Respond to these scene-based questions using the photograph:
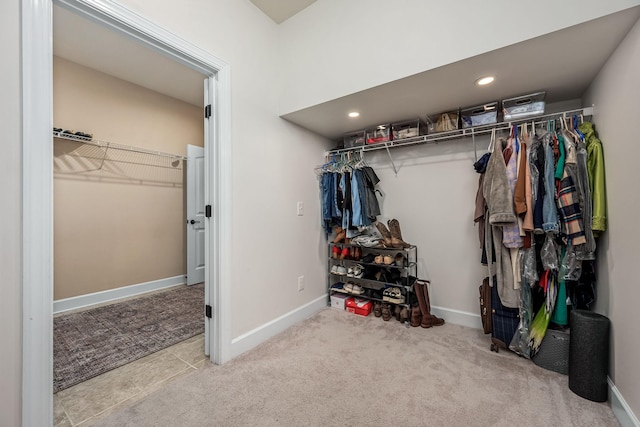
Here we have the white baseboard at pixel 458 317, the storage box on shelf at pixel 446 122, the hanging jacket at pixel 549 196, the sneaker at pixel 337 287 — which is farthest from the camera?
the sneaker at pixel 337 287

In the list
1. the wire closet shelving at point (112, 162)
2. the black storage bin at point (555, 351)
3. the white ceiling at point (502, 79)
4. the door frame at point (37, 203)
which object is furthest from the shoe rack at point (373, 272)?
the wire closet shelving at point (112, 162)

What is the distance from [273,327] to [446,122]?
92.5 inches

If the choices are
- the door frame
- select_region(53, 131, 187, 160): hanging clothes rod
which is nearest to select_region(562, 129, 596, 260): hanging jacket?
the door frame

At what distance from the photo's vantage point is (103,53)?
2.69 m

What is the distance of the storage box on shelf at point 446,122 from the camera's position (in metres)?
2.26

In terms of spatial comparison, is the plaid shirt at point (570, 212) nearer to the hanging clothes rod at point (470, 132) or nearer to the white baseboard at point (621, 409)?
the hanging clothes rod at point (470, 132)

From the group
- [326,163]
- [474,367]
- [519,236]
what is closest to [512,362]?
[474,367]

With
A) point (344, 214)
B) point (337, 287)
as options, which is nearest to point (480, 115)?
point (344, 214)

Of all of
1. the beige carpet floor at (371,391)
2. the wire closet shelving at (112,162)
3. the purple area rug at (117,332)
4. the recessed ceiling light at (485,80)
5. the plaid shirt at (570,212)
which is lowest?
the beige carpet floor at (371,391)

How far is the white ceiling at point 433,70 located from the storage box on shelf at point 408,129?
0.09 metres

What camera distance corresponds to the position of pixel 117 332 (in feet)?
7.63

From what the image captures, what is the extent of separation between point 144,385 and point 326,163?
7.97 feet

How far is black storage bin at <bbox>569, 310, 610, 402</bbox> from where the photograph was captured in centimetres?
143

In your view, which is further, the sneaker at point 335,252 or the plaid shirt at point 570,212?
the sneaker at point 335,252
